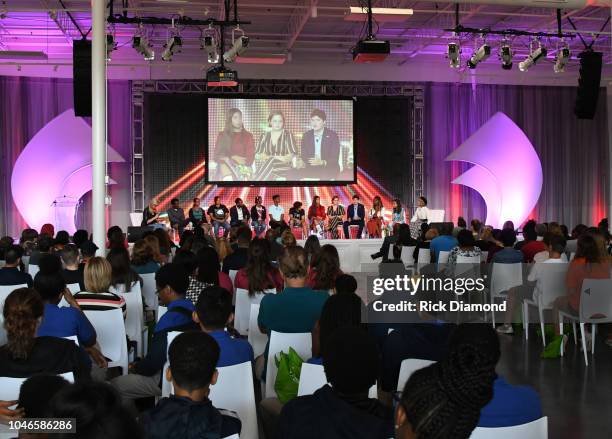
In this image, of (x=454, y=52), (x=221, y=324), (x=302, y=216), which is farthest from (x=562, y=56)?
(x=221, y=324)

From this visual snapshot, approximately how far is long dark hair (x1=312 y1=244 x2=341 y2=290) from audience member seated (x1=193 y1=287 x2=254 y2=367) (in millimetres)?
1546

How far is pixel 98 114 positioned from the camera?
8.49m

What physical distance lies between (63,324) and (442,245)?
619cm

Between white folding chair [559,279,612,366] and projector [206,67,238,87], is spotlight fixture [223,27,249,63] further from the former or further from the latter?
white folding chair [559,279,612,366]

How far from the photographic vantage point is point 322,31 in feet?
49.7

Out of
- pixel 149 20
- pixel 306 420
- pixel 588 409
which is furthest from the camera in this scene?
pixel 149 20

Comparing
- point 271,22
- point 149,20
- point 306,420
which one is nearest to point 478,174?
point 271,22

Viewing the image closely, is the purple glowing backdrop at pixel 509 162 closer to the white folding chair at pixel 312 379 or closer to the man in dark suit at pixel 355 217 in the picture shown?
the man in dark suit at pixel 355 217

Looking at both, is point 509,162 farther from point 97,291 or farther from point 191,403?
point 191,403

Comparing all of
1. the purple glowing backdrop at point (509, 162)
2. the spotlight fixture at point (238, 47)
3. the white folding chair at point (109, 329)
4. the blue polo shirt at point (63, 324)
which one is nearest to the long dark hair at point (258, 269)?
the white folding chair at point (109, 329)

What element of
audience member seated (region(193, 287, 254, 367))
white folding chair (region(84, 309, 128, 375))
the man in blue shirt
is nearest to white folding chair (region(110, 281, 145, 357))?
white folding chair (region(84, 309, 128, 375))

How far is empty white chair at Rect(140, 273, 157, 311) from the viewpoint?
19.8ft

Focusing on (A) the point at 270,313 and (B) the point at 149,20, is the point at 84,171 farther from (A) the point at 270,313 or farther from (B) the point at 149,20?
(A) the point at 270,313

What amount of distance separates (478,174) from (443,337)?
13.7m
